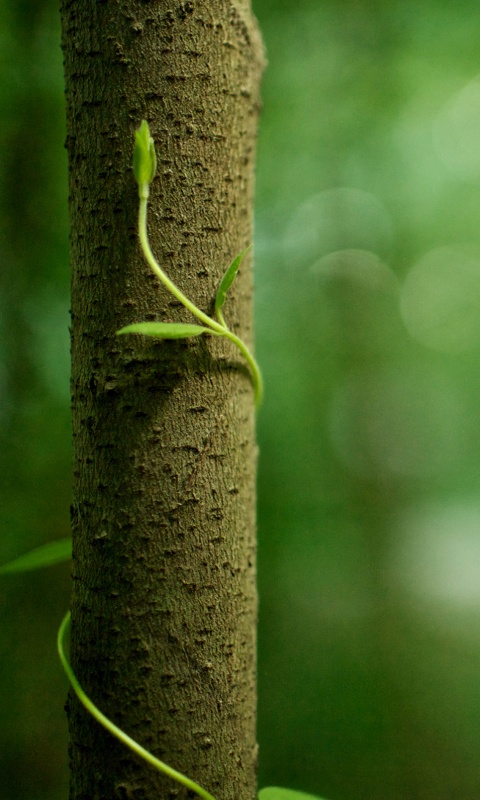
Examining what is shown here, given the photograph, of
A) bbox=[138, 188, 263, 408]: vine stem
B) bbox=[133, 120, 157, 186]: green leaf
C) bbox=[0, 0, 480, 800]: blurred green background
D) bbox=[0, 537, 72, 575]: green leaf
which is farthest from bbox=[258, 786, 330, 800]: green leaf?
bbox=[0, 0, 480, 800]: blurred green background

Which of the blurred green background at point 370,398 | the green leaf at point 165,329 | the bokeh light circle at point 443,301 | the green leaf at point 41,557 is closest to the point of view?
the green leaf at point 165,329

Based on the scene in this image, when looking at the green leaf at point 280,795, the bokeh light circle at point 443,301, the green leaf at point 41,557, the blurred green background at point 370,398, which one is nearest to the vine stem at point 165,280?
the green leaf at point 41,557

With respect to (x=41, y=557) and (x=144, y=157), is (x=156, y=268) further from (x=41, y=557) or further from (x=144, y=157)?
(x=41, y=557)

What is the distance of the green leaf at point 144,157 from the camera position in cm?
32

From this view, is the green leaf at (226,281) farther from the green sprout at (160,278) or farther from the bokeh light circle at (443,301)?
the bokeh light circle at (443,301)

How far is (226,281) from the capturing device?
0.35m

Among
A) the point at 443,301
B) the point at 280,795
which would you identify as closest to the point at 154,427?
the point at 280,795

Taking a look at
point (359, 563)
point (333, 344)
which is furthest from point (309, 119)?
point (359, 563)

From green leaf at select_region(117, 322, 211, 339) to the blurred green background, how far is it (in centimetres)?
84

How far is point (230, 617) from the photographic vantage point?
373 mm

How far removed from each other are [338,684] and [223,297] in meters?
1.04

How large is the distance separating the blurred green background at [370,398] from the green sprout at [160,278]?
2.66 ft

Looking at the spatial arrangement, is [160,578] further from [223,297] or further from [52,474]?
[52,474]

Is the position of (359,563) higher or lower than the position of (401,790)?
higher
